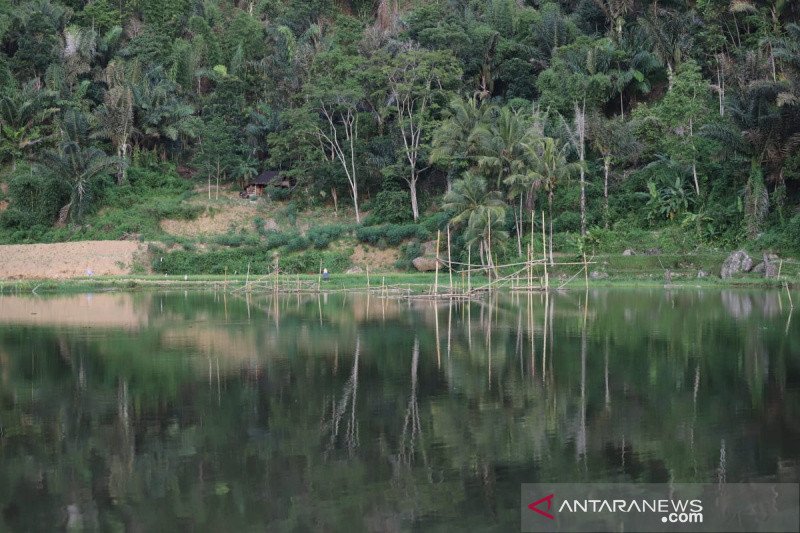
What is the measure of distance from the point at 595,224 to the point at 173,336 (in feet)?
97.4

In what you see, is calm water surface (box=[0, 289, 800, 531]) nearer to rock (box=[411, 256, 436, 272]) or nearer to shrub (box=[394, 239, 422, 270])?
rock (box=[411, 256, 436, 272])

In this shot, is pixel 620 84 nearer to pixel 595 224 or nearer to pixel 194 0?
pixel 595 224

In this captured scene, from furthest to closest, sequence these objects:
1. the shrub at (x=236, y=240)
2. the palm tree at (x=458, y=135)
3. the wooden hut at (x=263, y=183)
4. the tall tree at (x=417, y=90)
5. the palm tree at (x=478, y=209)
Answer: the wooden hut at (x=263, y=183) < the tall tree at (x=417, y=90) < the shrub at (x=236, y=240) < the palm tree at (x=458, y=135) < the palm tree at (x=478, y=209)

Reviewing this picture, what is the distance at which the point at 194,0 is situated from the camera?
77812 millimetres

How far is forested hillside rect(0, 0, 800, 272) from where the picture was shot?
44.5 m

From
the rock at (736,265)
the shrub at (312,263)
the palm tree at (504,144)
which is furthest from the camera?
the shrub at (312,263)

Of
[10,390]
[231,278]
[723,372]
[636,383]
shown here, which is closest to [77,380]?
[10,390]

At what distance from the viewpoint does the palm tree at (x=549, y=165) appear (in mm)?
44562

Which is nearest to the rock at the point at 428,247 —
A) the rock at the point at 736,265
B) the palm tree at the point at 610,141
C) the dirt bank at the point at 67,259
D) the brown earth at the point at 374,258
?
the brown earth at the point at 374,258

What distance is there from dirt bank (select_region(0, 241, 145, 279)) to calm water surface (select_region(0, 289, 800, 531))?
23004 millimetres

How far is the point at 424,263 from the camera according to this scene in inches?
1865

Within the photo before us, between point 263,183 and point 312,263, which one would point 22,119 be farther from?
point 312,263

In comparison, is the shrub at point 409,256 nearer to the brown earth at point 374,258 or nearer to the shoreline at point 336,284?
the brown earth at point 374,258

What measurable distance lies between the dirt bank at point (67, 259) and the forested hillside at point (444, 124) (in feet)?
7.86
